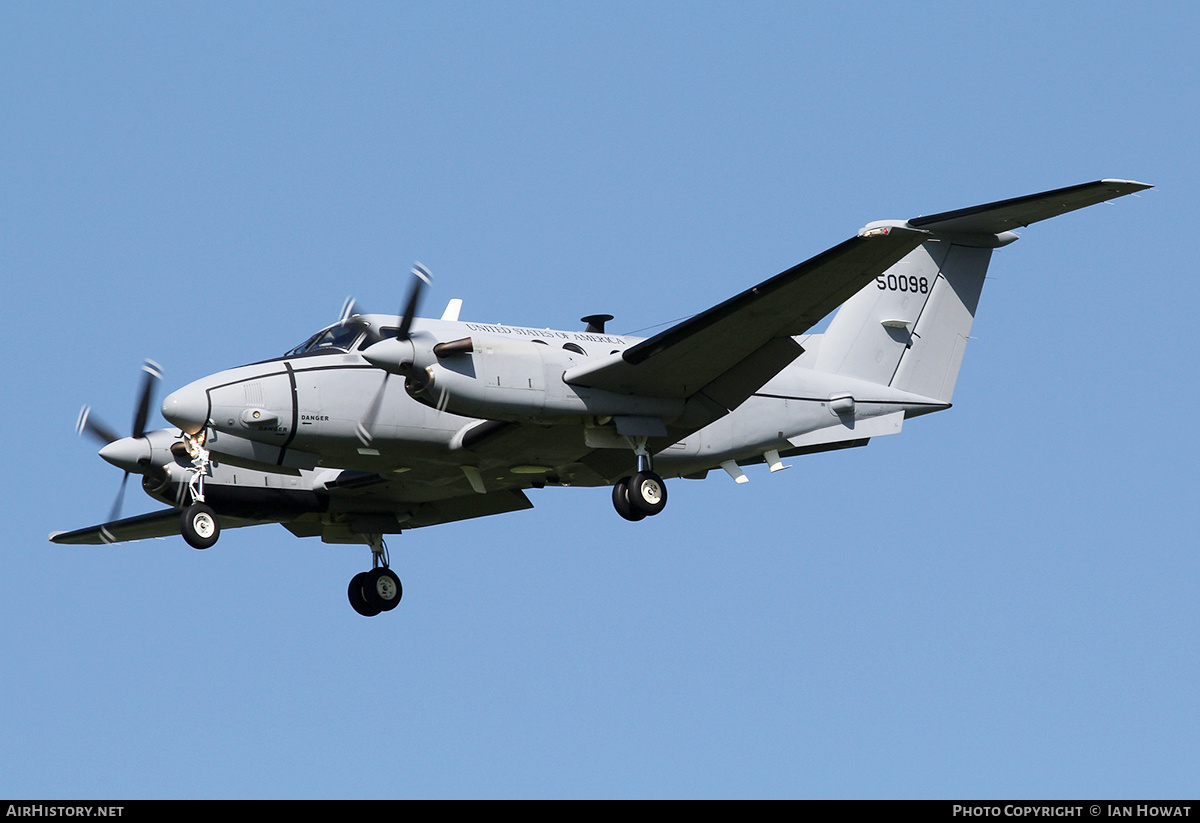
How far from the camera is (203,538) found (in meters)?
16.1

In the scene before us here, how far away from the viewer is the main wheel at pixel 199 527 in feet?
52.6

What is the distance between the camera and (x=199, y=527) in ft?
52.7

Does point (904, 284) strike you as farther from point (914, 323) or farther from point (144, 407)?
point (144, 407)

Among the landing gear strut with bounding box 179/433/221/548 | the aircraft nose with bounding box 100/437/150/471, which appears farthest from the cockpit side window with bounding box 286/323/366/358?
the aircraft nose with bounding box 100/437/150/471

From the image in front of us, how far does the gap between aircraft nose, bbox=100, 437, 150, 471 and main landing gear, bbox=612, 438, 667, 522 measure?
6.13m

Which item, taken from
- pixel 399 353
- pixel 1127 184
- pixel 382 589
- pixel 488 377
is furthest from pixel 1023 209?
pixel 382 589

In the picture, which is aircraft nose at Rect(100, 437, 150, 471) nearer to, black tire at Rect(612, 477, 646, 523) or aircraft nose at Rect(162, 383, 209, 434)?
aircraft nose at Rect(162, 383, 209, 434)

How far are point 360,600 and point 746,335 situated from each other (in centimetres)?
734

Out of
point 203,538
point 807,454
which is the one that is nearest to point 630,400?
point 807,454

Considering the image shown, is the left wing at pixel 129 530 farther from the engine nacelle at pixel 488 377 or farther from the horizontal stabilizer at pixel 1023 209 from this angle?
the horizontal stabilizer at pixel 1023 209

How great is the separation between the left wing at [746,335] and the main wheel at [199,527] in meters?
4.55
